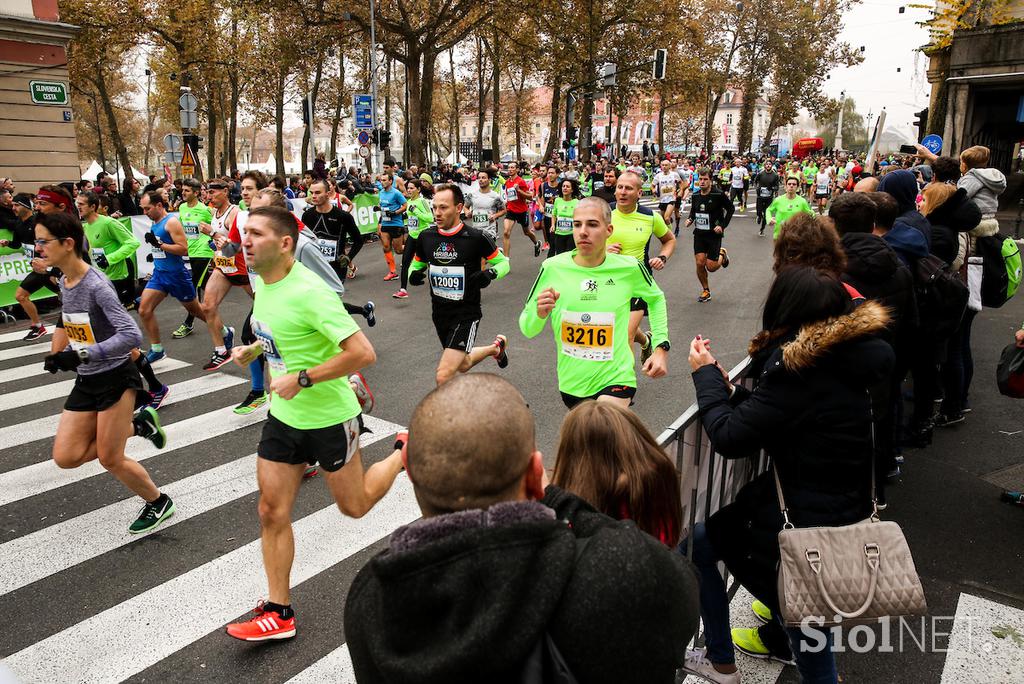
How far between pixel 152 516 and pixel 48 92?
70.6 ft

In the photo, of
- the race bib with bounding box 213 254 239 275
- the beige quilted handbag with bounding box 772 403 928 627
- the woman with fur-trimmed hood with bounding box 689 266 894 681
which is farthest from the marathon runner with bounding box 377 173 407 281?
the beige quilted handbag with bounding box 772 403 928 627

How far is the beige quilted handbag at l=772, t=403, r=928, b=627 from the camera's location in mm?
2332

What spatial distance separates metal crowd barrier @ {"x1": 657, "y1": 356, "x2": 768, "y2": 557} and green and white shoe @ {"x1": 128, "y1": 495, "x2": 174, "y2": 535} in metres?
3.64

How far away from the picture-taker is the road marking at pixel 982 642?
323 cm

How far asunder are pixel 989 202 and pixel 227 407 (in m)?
7.49

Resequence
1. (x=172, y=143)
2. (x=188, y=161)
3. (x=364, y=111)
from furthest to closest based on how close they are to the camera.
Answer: (x=364, y=111)
(x=172, y=143)
(x=188, y=161)

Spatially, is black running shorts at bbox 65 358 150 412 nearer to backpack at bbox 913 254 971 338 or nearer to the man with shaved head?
the man with shaved head

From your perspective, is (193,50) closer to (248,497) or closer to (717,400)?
(248,497)

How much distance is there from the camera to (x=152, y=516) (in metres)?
4.79

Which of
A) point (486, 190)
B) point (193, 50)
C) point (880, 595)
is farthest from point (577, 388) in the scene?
point (193, 50)

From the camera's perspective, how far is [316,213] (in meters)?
9.91

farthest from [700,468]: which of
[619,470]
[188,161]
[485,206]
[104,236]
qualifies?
[188,161]

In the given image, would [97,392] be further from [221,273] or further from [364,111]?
[364,111]

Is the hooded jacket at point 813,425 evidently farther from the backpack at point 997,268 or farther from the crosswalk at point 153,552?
the backpack at point 997,268
